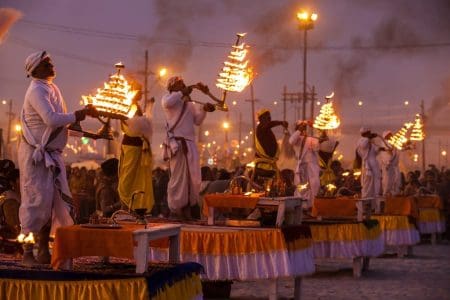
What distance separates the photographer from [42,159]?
22.2ft

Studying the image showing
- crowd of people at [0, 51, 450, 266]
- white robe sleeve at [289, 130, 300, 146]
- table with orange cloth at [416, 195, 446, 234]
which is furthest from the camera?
table with orange cloth at [416, 195, 446, 234]

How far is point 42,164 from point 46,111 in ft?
1.49

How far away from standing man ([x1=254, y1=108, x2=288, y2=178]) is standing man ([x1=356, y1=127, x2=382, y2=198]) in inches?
210

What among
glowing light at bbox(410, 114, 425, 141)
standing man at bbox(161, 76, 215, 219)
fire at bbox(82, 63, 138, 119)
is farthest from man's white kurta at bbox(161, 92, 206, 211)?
glowing light at bbox(410, 114, 425, 141)

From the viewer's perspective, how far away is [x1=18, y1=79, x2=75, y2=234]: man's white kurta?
22.1ft

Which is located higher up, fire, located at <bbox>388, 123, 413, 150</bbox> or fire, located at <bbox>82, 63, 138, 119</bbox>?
fire, located at <bbox>388, 123, 413, 150</bbox>

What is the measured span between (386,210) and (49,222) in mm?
10249


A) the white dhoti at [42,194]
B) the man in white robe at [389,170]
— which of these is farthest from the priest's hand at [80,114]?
the man in white robe at [389,170]

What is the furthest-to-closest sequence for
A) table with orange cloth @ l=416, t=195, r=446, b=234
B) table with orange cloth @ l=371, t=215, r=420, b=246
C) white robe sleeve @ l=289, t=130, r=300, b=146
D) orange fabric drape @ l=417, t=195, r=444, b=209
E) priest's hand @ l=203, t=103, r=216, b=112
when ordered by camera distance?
orange fabric drape @ l=417, t=195, r=444, b=209
table with orange cloth @ l=416, t=195, r=446, b=234
white robe sleeve @ l=289, t=130, r=300, b=146
table with orange cloth @ l=371, t=215, r=420, b=246
priest's hand @ l=203, t=103, r=216, b=112

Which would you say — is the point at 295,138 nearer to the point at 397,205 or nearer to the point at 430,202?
the point at 397,205

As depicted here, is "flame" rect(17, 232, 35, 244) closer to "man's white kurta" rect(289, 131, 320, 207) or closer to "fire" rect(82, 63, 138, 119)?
"fire" rect(82, 63, 138, 119)

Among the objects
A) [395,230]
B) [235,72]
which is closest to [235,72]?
[235,72]

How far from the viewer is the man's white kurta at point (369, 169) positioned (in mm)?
17781

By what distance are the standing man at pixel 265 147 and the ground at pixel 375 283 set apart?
1759 millimetres
